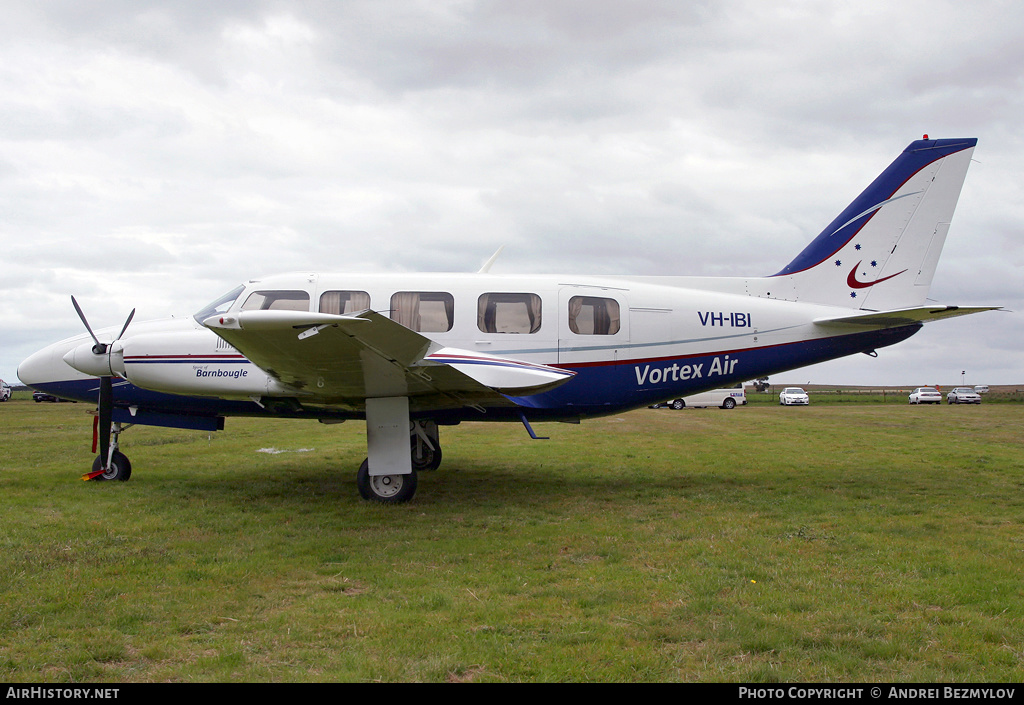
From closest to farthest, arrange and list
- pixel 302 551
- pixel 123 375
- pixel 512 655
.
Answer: pixel 512 655 → pixel 302 551 → pixel 123 375

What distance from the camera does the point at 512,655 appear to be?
4184mm

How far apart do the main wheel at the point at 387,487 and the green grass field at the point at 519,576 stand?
0.30m

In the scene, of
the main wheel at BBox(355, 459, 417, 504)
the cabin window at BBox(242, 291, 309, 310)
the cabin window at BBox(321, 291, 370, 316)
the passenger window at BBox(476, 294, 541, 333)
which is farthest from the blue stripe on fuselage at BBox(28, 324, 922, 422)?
the cabin window at BBox(321, 291, 370, 316)

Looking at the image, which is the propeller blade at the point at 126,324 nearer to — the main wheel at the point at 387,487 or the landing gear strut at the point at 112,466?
the landing gear strut at the point at 112,466

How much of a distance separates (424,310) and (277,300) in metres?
2.27

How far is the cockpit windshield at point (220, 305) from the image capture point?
1043 centimetres

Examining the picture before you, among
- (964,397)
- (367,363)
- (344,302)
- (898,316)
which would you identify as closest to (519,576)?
(367,363)

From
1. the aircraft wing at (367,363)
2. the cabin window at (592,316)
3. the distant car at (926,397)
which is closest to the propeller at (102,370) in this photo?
the aircraft wing at (367,363)

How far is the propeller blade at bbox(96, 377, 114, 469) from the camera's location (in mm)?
10719

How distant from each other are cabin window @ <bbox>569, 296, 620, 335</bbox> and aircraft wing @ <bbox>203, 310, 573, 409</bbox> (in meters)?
0.84

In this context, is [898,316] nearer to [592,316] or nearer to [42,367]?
[592,316]

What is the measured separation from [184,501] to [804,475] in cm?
1014

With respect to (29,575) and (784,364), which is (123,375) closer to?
(29,575)
